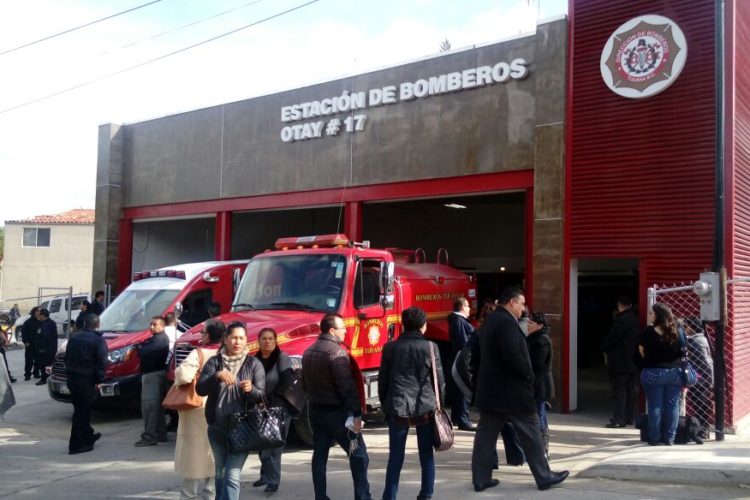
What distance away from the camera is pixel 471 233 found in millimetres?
21984

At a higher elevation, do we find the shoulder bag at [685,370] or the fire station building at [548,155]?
the fire station building at [548,155]

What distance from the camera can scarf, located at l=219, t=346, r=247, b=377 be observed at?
5.68m

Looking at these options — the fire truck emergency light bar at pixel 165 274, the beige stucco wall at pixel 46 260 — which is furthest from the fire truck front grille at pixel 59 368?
the beige stucco wall at pixel 46 260

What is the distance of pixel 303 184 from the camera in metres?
16.1

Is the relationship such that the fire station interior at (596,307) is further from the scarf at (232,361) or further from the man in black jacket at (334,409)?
the scarf at (232,361)

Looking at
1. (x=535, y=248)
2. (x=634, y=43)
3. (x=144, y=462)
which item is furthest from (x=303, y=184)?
(x=144, y=462)

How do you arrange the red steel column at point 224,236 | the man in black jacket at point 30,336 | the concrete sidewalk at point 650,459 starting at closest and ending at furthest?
the concrete sidewalk at point 650,459 → the man in black jacket at point 30,336 → the red steel column at point 224,236

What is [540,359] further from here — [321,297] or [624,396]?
[624,396]

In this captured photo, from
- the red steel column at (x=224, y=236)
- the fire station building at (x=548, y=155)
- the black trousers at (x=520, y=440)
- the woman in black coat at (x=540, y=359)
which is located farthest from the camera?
the red steel column at (x=224, y=236)

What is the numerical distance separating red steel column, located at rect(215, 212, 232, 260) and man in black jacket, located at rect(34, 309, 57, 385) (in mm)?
4257

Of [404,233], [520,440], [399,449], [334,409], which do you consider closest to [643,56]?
[520,440]

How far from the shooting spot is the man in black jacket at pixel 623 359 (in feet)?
33.2

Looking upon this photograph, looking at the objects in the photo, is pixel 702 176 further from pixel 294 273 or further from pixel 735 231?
pixel 294 273

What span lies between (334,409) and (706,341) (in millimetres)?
5571
